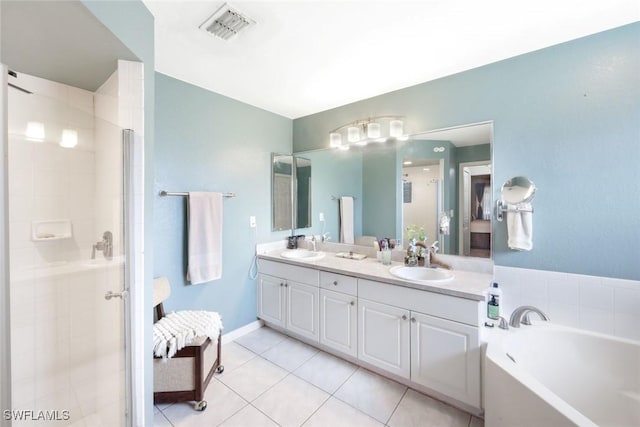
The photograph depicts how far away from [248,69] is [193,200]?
1160mm

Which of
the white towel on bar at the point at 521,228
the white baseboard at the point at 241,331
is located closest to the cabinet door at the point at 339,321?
the white baseboard at the point at 241,331

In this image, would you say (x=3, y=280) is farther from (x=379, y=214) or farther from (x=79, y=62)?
(x=379, y=214)

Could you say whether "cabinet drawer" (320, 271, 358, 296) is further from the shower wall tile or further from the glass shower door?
the glass shower door

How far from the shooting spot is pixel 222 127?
95.3 inches

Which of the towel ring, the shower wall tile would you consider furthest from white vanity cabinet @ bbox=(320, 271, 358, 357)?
the towel ring

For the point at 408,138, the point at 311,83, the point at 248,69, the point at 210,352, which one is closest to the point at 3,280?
the point at 210,352

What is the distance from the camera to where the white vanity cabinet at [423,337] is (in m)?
1.54

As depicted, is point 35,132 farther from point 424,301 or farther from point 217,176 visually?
point 424,301

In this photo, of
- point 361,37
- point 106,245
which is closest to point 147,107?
point 106,245

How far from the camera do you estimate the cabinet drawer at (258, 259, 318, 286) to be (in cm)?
227

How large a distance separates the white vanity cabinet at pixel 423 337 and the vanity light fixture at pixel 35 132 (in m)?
2.15

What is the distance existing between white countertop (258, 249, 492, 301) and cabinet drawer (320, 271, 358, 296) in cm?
4

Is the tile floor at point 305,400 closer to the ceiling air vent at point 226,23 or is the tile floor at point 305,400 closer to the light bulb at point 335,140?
the light bulb at point 335,140

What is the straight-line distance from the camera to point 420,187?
2264 millimetres
